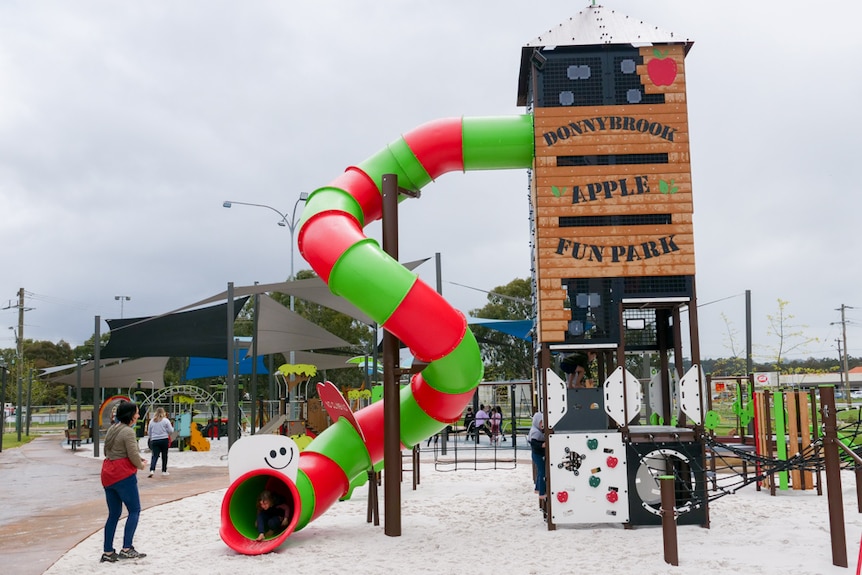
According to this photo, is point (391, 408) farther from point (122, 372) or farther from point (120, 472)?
point (122, 372)

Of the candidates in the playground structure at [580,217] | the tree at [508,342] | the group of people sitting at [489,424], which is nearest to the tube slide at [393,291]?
the playground structure at [580,217]

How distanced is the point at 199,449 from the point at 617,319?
53.2 ft

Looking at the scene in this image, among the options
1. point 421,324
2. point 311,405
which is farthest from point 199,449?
point 421,324

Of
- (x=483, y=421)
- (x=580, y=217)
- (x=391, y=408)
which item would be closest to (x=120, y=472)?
(x=391, y=408)

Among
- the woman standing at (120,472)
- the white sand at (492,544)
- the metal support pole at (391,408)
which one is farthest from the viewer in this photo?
the metal support pole at (391,408)

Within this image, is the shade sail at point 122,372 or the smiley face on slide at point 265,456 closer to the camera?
the smiley face on slide at point 265,456

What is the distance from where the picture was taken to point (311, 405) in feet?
68.6

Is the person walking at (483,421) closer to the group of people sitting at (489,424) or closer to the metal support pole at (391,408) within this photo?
the group of people sitting at (489,424)

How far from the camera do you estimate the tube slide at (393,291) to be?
762cm

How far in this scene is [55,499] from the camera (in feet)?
39.0

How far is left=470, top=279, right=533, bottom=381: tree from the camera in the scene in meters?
41.7

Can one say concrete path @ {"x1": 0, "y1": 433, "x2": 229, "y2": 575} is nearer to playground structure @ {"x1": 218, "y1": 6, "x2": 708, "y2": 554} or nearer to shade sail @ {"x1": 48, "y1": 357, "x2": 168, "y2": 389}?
Result: playground structure @ {"x1": 218, "y1": 6, "x2": 708, "y2": 554}

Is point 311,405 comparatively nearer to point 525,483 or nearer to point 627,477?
point 525,483

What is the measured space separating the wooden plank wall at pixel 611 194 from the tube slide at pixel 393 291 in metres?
0.52
